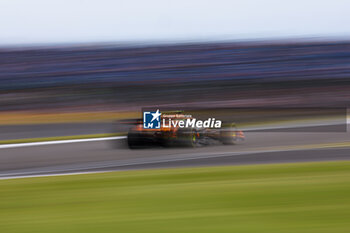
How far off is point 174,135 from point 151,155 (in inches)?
18.4

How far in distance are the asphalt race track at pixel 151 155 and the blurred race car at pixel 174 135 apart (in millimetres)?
103

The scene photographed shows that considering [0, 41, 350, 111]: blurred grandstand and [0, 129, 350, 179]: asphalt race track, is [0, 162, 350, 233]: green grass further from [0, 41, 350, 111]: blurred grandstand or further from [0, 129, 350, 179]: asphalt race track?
[0, 41, 350, 111]: blurred grandstand

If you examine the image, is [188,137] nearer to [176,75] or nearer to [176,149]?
[176,149]

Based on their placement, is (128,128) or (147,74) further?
(147,74)

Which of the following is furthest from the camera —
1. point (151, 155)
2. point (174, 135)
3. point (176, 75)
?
point (176, 75)

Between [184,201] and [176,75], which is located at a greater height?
[176,75]

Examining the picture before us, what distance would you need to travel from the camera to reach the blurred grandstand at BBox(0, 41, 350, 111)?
11.2m

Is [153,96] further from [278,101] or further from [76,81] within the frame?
[278,101]

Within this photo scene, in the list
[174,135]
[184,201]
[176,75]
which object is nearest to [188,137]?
[174,135]

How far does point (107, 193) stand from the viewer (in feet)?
12.7

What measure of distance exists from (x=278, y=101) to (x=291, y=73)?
5.47 feet

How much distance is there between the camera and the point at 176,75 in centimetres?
1217

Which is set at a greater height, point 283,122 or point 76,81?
point 76,81

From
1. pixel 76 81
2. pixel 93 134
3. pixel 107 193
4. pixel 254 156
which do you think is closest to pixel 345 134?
pixel 254 156
